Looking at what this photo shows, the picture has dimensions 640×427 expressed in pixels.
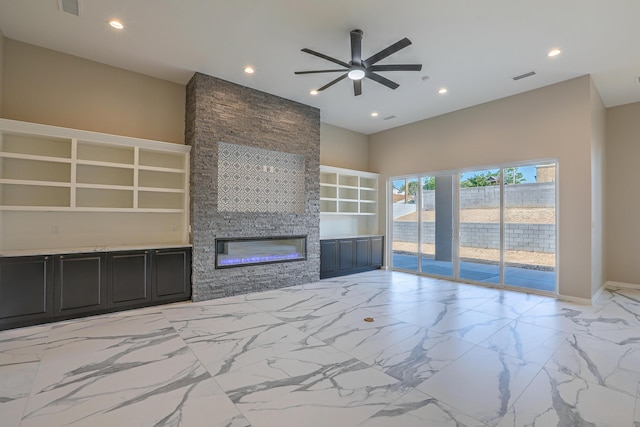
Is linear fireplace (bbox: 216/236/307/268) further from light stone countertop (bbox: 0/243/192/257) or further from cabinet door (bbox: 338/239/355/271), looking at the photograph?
cabinet door (bbox: 338/239/355/271)

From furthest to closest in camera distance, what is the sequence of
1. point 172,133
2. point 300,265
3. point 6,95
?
point 300,265
point 172,133
point 6,95

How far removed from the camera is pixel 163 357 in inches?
114

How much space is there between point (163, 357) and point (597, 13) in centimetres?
604

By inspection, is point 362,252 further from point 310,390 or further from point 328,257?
point 310,390

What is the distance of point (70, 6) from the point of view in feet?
10.8

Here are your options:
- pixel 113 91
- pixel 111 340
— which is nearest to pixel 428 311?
pixel 111 340

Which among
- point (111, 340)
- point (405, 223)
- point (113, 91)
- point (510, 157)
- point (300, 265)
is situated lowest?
point (111, 340)

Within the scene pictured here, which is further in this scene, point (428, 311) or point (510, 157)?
point (510, 157)

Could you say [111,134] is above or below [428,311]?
above

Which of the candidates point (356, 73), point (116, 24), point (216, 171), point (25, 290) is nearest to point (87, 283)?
point (25, 290)

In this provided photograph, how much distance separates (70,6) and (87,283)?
3408 millimetres

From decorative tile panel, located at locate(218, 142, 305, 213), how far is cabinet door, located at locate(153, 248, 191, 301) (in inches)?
40.8

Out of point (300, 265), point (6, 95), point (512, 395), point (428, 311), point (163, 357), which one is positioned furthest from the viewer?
point (300, 265)

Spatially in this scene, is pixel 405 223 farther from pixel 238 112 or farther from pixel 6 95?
pixel 6 95
